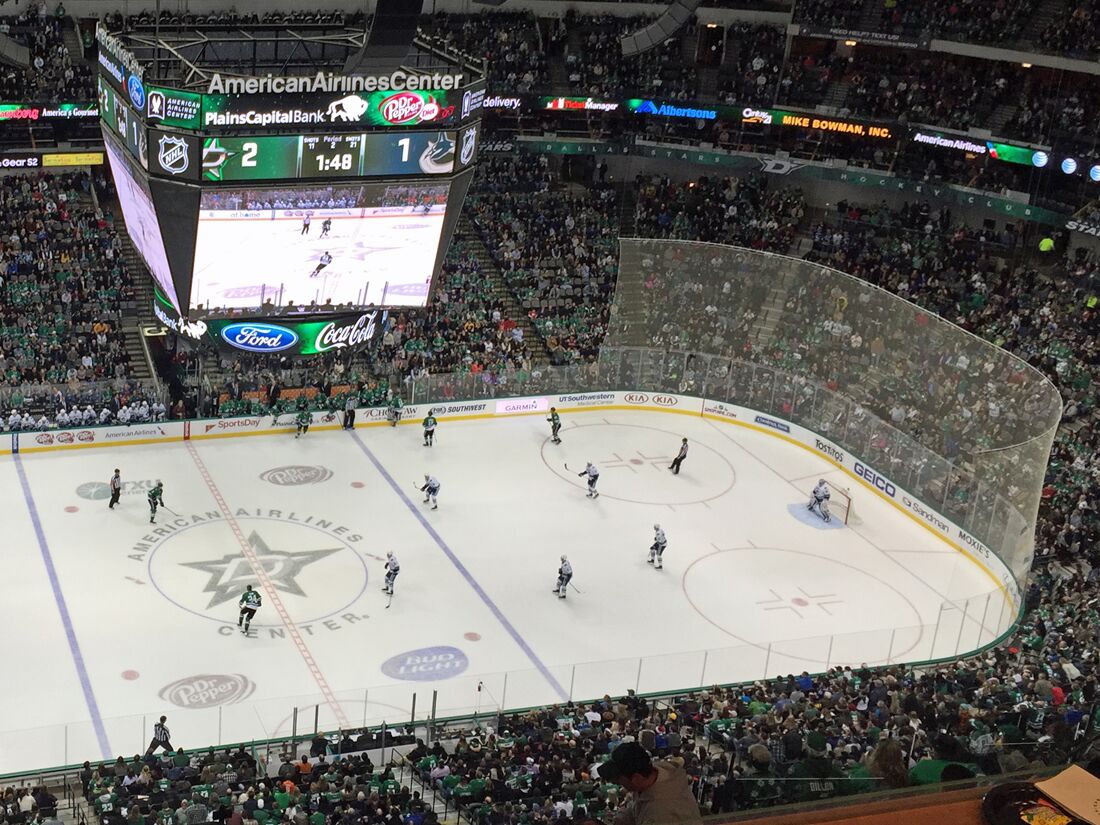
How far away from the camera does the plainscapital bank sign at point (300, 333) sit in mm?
26453

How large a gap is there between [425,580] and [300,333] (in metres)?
5.37

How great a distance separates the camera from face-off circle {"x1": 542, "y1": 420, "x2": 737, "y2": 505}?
1241 inches

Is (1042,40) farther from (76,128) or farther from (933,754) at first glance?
(933,754)

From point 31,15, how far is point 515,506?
1889cm

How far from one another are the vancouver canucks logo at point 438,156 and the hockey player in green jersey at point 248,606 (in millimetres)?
7844

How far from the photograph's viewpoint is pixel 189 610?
24953 millimetres

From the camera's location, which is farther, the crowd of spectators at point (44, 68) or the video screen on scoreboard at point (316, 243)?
the crowd of spectators at point (44, 68)

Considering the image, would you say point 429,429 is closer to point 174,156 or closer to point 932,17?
point 174,156

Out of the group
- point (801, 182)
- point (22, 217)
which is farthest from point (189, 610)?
point (801, 182)

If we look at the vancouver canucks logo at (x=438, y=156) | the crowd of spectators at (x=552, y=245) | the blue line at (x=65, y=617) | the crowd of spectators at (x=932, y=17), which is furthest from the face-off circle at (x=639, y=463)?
the crowd of spectators at (x=932, y=17)

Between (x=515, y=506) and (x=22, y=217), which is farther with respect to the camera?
(x=22, y=217)

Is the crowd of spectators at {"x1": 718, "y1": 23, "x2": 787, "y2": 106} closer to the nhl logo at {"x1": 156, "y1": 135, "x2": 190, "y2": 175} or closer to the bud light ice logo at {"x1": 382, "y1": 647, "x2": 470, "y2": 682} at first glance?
the nhl logo at {"x1": 156, "y1": 135, "x2": 190, "y2": 175}

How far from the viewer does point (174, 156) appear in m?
22.8

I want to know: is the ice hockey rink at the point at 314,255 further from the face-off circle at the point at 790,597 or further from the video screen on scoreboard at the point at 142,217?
the face-off circle at the point at 790,597
